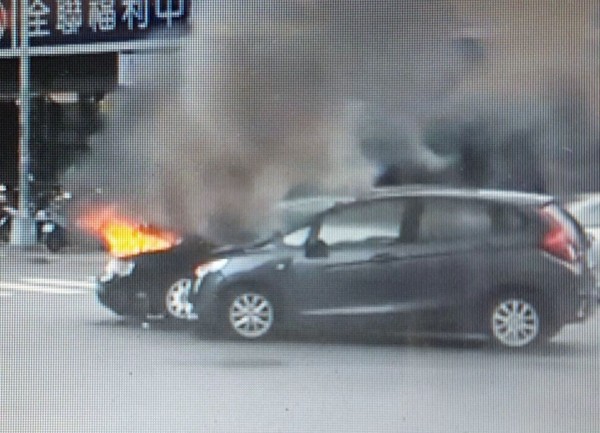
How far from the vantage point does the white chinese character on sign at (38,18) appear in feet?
13.2

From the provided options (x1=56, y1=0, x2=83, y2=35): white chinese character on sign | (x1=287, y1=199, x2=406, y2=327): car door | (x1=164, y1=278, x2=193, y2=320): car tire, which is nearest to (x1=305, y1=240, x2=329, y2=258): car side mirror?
(x1=287, y1=199, x2=406, y2=327): car door

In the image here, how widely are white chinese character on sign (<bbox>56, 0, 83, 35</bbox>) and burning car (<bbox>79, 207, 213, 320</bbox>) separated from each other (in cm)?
78

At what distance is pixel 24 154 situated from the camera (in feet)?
13.2

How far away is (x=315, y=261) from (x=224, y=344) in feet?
1.65

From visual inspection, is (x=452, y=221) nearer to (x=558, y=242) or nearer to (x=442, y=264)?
(x=442, y=264)

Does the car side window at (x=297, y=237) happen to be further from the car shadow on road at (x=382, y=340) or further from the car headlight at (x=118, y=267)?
the car headlight at (x=118, y=267)

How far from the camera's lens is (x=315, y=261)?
384 centimetres

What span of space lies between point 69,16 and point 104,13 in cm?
15

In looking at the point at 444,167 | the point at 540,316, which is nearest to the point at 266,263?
the point at 444,167

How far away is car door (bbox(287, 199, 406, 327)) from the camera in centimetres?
381

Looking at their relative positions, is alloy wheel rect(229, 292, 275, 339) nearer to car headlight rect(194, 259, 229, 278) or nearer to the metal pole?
car headlight rect(194, 259, 229, 278)

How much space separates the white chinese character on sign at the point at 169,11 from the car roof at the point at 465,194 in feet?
3.41

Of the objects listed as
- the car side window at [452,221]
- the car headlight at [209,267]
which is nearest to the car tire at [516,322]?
the car side window at [452,221]

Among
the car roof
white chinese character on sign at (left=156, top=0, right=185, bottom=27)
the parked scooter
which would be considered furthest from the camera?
the parked scooter
